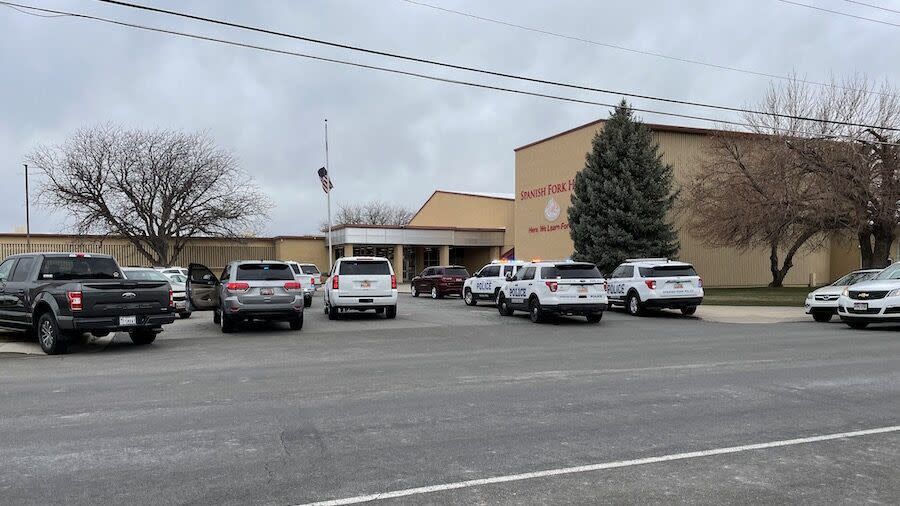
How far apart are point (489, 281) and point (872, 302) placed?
12.7 meters

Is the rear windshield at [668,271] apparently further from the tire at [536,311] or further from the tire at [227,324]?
the tire at [227,324]

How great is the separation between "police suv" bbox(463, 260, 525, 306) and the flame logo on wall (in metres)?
16.9

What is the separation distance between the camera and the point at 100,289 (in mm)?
Answer: 12219

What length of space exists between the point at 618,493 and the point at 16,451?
16.5 feet

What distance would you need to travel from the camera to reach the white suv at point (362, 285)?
1941 cm

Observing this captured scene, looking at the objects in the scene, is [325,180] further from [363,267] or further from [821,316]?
[821,316]

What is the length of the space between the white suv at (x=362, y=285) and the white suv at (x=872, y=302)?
39.8ft

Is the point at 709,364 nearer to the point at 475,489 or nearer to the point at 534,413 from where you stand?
the point at 534,413

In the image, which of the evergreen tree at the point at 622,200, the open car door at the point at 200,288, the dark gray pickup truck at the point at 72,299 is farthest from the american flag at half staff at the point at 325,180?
the dark gray pickup truck at the point at 72,299

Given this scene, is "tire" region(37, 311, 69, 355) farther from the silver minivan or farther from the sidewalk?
the sidewalk

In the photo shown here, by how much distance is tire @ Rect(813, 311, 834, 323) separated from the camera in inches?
754

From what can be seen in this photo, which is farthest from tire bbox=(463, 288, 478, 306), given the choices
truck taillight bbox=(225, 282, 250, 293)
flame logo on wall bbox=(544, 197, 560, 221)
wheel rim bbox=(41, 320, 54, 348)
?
flame logo on wall bbox=(544, 197, 560, 221)

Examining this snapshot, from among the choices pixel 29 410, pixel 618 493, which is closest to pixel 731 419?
pixel 618 493

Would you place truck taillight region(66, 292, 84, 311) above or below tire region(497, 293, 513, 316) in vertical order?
above
